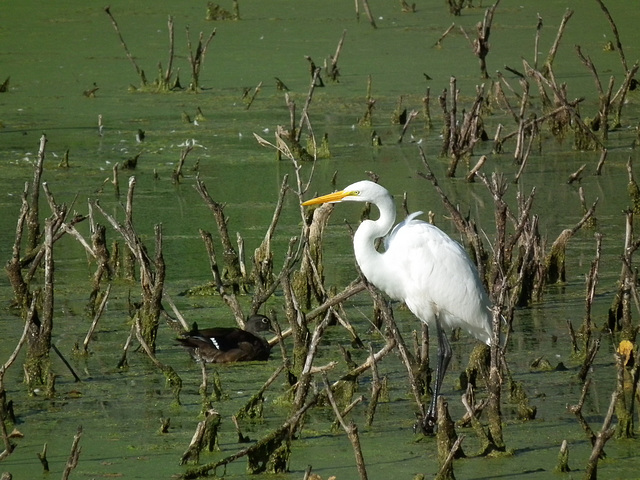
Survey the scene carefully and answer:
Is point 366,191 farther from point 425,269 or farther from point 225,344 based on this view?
point 225,344

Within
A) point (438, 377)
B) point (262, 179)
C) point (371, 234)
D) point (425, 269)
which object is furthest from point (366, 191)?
point (262, 179)

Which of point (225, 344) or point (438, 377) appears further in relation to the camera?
point (225, 344)

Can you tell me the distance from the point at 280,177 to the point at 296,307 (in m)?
4.42

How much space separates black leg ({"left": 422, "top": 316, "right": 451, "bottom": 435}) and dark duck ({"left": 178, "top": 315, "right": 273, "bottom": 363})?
793 millimetres

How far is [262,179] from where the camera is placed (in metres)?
9.22

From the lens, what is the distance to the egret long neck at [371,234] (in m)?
5.22

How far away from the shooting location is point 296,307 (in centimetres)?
Answer: 492

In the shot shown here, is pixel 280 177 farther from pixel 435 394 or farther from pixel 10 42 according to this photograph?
pixel 10 42

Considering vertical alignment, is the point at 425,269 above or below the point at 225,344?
above

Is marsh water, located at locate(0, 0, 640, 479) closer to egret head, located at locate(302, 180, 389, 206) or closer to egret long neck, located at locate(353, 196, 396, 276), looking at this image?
egret long neck, located at locate(353, 196, 396, 276)

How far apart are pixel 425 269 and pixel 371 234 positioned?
0.86 ft

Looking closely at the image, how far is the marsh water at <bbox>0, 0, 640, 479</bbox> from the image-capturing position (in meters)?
4.54

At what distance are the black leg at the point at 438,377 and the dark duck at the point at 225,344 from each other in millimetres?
793

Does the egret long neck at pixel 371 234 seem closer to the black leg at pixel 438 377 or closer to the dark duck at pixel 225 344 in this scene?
the black leg at pixel 438 377
